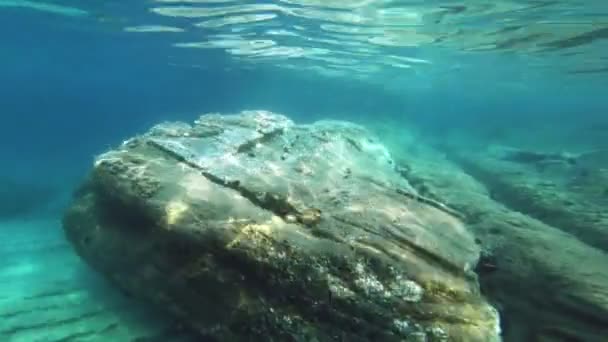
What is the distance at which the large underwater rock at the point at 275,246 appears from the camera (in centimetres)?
539

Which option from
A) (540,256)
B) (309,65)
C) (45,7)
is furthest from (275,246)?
(309,65)

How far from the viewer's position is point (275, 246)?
19.5 ft

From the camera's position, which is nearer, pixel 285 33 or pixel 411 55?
pixel 285 33

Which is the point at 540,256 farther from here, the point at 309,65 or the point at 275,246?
the point at 309,65

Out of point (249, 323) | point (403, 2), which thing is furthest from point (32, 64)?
point (249, 323)

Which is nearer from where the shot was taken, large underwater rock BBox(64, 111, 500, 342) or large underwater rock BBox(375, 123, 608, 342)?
large underwater rock BBox(64, 111, 500, 342)

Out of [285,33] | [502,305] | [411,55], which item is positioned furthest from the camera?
[411,55]

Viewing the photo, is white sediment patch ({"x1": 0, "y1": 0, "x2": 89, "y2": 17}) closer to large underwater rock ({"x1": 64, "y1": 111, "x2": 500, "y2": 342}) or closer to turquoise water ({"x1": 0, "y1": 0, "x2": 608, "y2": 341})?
turquoise water ({"x1": 0, "y1": 0, "x2": 608, "y2": 341})

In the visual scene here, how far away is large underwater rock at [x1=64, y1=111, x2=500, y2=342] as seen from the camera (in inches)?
212

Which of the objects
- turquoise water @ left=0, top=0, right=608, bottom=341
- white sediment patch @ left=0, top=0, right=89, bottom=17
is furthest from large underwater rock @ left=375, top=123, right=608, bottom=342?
white sediment patch @ left=0, top=0, right=89, bottom=17

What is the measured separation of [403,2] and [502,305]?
12.5 meters

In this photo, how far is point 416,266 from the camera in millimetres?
5746

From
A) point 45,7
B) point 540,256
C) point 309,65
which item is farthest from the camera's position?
point 309,65

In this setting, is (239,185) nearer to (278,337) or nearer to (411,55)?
(278,337)
